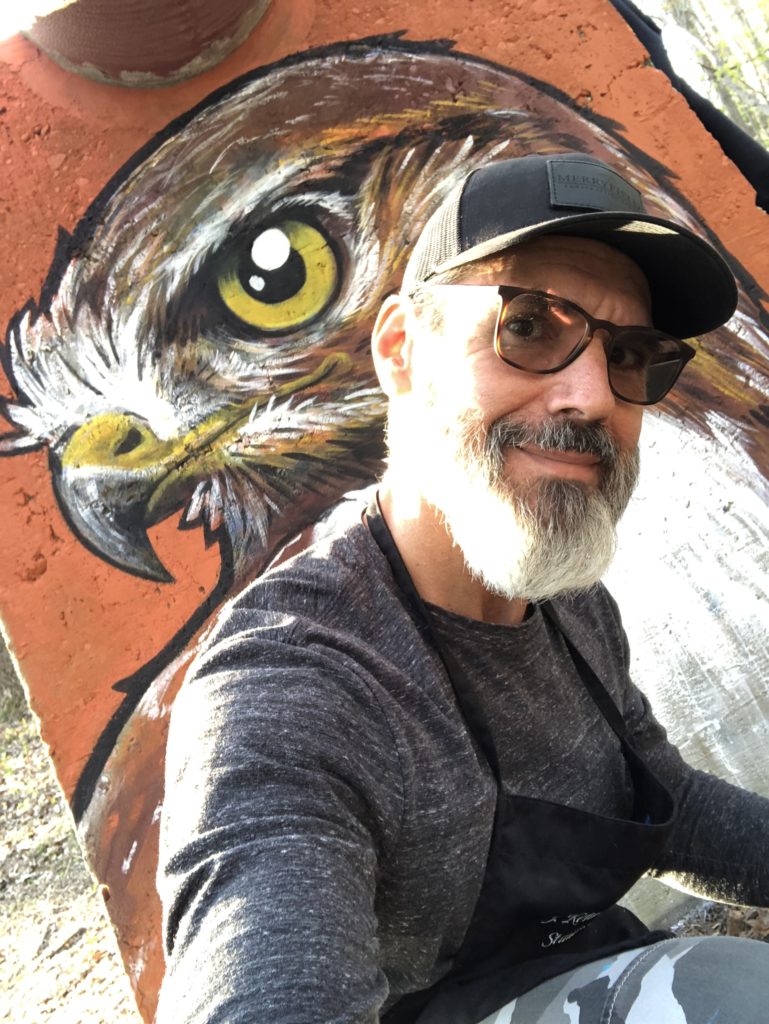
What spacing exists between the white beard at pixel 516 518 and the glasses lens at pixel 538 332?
0.38ft

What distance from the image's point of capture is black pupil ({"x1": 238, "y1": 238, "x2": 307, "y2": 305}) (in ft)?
8.01

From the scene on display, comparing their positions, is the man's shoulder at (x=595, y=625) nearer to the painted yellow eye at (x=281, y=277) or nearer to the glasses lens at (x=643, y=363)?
the glasses lens at (x=643, y=363)

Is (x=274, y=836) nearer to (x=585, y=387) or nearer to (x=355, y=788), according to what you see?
(x=355, y=788)

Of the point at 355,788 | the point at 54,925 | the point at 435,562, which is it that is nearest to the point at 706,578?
the point at 435,562

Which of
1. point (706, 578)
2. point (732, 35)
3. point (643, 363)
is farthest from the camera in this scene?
point (732, 35)

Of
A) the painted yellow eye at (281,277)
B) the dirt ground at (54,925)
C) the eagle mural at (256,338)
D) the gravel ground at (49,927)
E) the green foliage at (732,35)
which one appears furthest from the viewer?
the green foliage at (732,35)

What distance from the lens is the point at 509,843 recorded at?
1264mm

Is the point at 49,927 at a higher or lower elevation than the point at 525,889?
lower

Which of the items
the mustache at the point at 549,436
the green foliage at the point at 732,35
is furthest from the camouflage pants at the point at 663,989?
the green foliage at the point at 732,35

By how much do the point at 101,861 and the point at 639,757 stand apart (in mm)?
1546

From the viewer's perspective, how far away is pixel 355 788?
3.52 feet

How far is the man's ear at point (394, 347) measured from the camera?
1.60m

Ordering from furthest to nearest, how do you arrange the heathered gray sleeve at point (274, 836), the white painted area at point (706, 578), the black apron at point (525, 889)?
the white painted area at point (706, 578) < the black apron at point (525, 889) < the heathered gray sleeve at point (274, 836)

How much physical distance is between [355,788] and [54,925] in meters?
3.77
